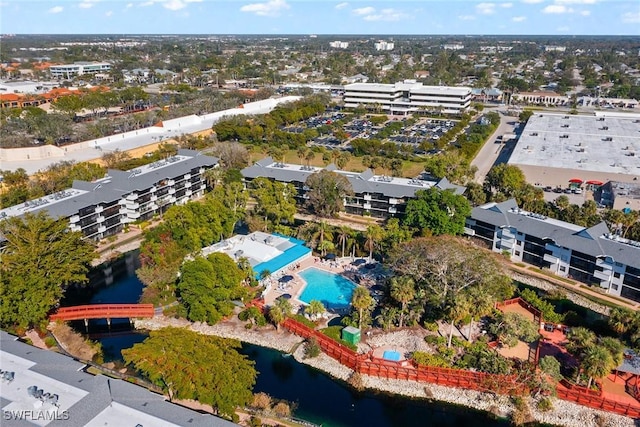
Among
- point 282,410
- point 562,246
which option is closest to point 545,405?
point 282,410

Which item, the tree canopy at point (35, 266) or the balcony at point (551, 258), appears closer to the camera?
the tree canopy at point (35, 266)

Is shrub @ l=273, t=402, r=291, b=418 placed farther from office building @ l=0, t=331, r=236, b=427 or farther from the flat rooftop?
the flat rooftop

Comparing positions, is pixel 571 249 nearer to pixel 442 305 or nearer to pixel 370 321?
pixel 442 305

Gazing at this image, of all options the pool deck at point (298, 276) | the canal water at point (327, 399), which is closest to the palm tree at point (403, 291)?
the canal water at point (327, 399)

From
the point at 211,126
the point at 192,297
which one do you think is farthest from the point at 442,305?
the point at 211,126

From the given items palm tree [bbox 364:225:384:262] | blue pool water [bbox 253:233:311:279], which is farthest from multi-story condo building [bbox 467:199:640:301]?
blue pool water [bbox 253:233:311:279]

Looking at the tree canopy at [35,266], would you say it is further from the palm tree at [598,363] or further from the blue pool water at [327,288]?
the palm tree at [598,363]
